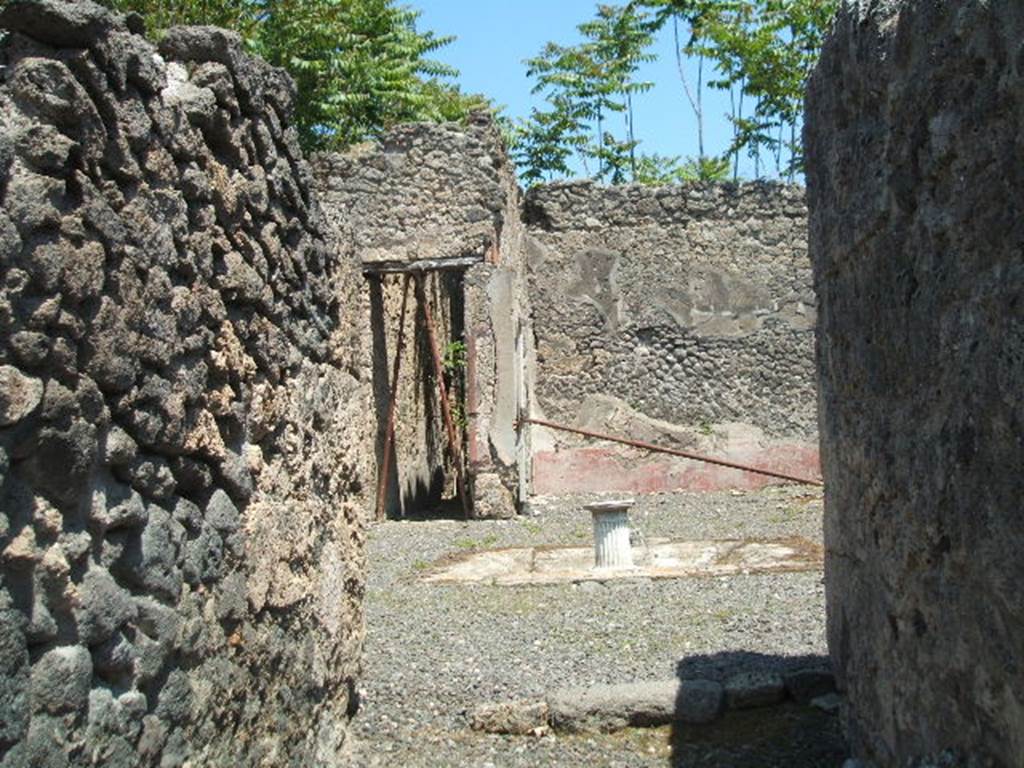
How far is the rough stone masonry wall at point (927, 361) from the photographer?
2336mm

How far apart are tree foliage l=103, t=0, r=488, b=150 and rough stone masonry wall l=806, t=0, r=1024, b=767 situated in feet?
35.6

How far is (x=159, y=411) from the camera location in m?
2.81

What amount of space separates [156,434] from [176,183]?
0.60m

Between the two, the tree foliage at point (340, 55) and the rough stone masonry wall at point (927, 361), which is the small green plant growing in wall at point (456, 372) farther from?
the rough stone masonry wall at point (927, 361)

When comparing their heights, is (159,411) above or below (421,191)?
below

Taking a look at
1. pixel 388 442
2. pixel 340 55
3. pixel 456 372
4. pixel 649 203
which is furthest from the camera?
pixel 340 55

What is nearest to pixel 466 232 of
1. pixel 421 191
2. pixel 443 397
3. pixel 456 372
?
pixel 421 191

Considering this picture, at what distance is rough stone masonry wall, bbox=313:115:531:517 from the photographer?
10734 millimetres

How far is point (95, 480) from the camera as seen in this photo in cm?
250

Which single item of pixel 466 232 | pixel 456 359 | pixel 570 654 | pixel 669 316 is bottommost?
pixel 570 654

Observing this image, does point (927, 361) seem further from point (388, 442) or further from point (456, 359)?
point (456, 359)

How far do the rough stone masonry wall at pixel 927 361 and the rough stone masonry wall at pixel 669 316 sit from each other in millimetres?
8846

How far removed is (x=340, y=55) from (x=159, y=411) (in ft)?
45.6

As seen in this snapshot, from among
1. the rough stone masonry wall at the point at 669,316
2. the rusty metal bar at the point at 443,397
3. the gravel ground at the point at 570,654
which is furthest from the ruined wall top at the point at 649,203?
the gravel ground at the point at 570,654
